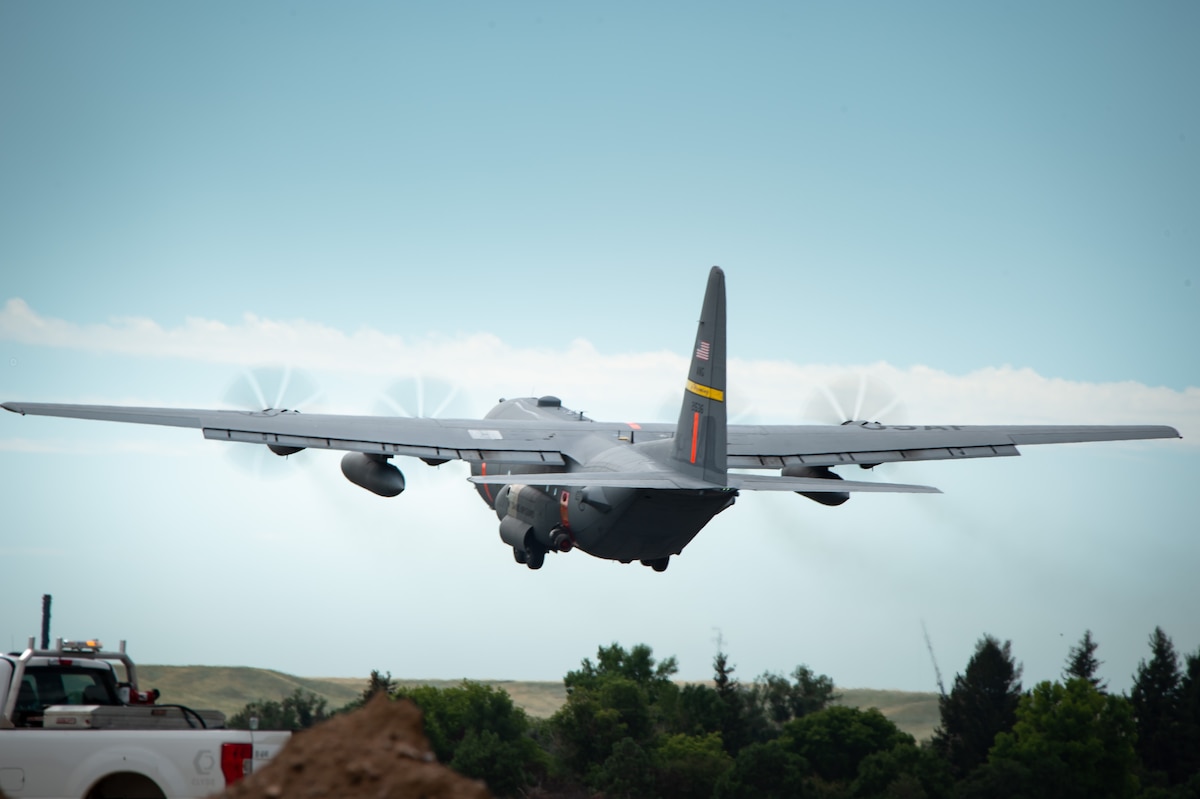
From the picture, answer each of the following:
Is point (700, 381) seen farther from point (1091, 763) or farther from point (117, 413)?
point (1091, 763)

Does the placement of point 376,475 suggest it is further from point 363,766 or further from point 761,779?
point 761,779

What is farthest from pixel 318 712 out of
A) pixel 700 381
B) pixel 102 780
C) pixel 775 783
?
pixel 102 780

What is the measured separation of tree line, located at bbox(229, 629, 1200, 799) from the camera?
8931cm

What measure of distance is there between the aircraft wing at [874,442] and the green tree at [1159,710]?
2912 inches

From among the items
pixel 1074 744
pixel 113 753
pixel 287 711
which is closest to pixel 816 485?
pixel 113 753

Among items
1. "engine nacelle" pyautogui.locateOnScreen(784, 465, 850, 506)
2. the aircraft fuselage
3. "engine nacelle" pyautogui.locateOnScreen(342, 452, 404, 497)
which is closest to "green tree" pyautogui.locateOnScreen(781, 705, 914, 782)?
"engine nacelle" pyautogui.locateOnScreen(784, 465, 850, 506)

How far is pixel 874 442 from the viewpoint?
141ft

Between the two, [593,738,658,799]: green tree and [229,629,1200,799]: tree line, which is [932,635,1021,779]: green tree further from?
[593,738,658,799]: green tree

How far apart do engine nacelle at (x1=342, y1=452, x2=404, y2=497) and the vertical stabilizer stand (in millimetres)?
10390

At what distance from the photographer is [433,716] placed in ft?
300

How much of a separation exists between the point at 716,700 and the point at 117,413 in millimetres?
76703

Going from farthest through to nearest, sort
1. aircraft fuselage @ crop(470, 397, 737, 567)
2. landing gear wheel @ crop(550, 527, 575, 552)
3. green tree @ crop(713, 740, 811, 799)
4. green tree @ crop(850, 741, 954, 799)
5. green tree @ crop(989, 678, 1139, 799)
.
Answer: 1. green tree @ crop(989, 678, 1139, 799)
2. green tree @ crop(713, 740, 811, 799)
3. green tree @ crop(850, 741, 954, 799)
4. landing gear wheel @ crop(550, 527, 575, 552)
5. aircraft fuselage @ crop(470, 397, 737, 567)

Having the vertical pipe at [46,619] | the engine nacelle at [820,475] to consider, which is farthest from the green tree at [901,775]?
the vertical pipe at [46,619]

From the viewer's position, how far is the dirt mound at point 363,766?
9625mm
